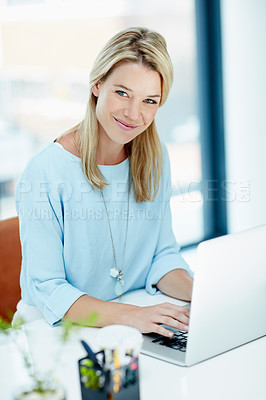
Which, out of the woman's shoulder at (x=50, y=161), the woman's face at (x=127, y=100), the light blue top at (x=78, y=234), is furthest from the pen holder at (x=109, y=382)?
the woman's face at (x=127, y=100)

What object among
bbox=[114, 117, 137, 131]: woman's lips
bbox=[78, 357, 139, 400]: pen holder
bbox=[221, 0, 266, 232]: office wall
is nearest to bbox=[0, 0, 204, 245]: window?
bbox=[221, 0, 266, 232]: office wall

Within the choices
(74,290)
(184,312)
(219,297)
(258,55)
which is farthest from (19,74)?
(219,297)

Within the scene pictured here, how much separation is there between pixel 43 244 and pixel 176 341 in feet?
1.46

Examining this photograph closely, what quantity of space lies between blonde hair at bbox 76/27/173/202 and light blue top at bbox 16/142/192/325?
0.11 ft

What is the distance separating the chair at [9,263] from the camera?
1760mm

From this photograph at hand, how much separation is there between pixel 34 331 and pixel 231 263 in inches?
21.5

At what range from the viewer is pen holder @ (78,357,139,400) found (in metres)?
0.90

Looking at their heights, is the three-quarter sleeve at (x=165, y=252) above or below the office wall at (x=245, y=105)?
below

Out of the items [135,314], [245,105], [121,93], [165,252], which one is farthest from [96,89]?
[245,105]

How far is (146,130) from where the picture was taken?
1.75 meters

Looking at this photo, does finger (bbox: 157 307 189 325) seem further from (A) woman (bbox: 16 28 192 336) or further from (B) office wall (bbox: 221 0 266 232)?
(B) office wall (bbox: 221 0 266 232)

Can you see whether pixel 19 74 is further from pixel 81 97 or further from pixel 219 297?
pixel 219 297
